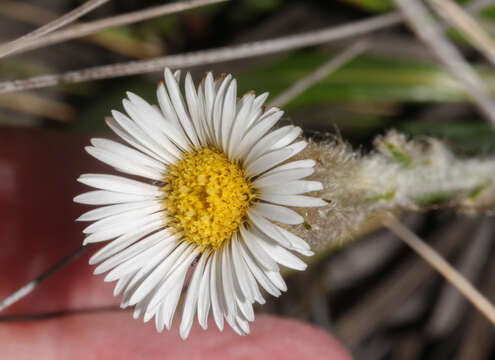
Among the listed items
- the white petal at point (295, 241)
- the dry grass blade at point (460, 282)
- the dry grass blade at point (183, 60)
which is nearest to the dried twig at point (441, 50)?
the dry grass blade at point (183, 60)

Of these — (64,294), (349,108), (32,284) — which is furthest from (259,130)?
(349,108)

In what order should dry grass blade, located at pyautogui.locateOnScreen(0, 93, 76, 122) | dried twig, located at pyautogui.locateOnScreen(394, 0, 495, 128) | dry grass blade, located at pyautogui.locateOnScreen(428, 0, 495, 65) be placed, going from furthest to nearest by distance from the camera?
dry grass blade, located at pyautogui.locateOnScreen(0, 93, 76, 122), dried twig, located at pyautogui.locateOnScreen(394, 0, 495, 128), dry grass blade, located at pyautogui.locateOnScreen(428, 0, 495, 65)

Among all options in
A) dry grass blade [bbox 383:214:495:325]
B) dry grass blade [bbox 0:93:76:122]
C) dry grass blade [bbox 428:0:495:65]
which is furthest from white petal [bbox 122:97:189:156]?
dry grass blade [bbox 0:93:76:122]

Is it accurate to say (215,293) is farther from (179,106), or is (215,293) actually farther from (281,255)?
(179,106)

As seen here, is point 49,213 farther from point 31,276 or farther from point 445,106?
point 445,106

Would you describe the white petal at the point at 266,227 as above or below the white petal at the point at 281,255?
above

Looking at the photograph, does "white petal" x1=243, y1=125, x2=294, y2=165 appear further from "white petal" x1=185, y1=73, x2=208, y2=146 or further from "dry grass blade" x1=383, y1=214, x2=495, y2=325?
"dry grass blade" x1=383, y1=214, x2=495, y2=325

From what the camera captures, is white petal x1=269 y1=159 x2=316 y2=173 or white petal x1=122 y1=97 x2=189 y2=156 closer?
white petal x1=269 y1=159 x2=316 y2=173

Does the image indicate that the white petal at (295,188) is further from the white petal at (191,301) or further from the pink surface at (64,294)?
the pink surface at (64,294)
